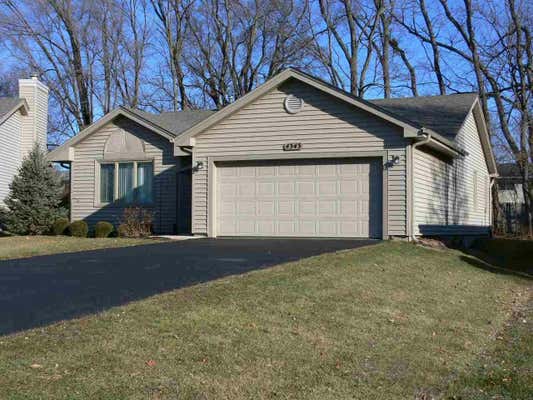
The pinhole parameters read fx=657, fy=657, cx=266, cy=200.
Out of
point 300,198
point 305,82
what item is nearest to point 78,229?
point 300,198

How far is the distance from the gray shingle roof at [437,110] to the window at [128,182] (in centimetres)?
803

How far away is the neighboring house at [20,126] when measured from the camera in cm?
2728

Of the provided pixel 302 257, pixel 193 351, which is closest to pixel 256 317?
pixel 193 351

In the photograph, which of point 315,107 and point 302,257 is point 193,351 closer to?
point 302,257

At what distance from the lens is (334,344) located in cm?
663

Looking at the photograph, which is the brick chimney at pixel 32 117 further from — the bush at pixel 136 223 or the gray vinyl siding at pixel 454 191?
the gray vinyl siding at pixel 454 191

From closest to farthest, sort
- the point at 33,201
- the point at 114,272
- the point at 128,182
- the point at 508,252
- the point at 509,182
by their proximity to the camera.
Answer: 1. the point at 114,272
2. the point at 508,252
3. the point at 33,201
4. the point at 128,182
5. the point at 509,182

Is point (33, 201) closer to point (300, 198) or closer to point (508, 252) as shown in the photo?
point (300, 198)

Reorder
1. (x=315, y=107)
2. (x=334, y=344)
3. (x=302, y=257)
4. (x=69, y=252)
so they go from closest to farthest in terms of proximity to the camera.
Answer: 1. (x=334, y=344)
2. (x=302, y=257)
3. (x=69, y=252)
4. (x=315, y=107)

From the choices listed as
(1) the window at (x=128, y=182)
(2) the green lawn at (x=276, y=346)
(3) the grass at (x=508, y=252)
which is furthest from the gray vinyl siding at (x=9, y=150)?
(2) the green lawn at (x=276, y=346)

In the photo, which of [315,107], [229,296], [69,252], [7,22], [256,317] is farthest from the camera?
[7,22]

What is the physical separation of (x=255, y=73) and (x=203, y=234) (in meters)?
22.0

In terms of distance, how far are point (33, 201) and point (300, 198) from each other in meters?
9.74

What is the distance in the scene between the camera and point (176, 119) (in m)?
25.1
